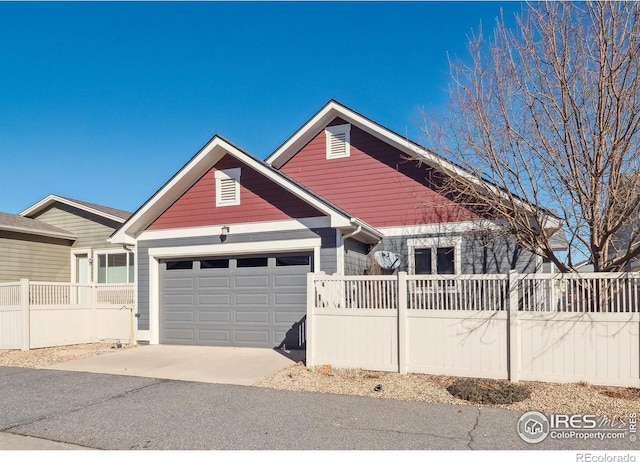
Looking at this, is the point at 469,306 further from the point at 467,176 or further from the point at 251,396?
the point at 251,396

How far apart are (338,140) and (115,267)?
941 centimetres

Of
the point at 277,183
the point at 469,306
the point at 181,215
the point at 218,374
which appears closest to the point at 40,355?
the point at 181,215

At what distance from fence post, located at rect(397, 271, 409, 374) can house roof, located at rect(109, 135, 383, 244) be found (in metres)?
2.39

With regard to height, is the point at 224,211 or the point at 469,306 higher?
the point at 224,211

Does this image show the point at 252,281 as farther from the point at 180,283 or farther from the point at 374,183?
the point at 374,183

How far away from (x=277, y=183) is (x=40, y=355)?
685 centimetres

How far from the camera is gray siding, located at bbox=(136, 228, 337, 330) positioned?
11.0 m

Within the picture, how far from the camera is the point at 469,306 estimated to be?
8.16 m

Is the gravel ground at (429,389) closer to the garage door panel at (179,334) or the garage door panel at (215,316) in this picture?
the garage door panel at (215,316)

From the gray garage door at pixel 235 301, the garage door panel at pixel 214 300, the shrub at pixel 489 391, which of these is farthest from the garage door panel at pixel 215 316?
the shrub at pixel 489 391

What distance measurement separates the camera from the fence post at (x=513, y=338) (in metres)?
7.67

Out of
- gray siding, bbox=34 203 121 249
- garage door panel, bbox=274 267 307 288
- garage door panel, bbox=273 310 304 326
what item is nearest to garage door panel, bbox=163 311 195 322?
garage door panel, bbox=273 310 304 326

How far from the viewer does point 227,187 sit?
12.2 meters

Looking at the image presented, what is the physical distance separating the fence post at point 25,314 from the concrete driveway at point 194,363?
2.55 metres
